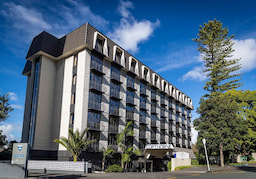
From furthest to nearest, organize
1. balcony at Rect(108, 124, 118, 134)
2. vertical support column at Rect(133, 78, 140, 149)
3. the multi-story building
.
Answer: vertical support column at Rect(133, 78, 140, 149) → balcony at Rect(108, 124, 118, 134) → the multi-story building

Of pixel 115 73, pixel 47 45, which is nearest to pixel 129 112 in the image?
pixel 115 73

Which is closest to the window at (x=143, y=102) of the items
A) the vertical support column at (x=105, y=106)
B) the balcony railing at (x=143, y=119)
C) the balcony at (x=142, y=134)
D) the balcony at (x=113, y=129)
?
the balcony railing at (x=143, y=119)

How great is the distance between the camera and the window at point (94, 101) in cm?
2905

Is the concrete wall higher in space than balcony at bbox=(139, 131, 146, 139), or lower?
lower

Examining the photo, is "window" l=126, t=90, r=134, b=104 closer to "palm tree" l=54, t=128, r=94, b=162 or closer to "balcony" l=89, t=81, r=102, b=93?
"balcony" l=89, t=81, r=102, b=93

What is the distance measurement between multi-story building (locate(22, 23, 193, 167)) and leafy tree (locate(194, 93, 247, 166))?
1089cm

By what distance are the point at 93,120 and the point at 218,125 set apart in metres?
18.5

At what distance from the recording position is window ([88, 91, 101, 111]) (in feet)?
95.3

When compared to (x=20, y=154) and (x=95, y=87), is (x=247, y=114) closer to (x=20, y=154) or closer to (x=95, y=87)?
(x=95, y=87)

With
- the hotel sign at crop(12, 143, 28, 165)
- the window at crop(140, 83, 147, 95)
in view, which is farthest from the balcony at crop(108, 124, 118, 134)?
the hotel sign at crop(12, 143, 28, 165)

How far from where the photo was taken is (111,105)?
32.9m

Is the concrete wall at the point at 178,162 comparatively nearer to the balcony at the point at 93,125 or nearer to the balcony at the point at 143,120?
the balcony at the point at 143,120

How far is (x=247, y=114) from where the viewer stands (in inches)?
1647

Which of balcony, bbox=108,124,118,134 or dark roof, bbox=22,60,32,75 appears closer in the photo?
balcony, bbox=108,124,118,134
